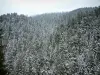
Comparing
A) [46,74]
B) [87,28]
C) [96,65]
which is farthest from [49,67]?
[87,28]

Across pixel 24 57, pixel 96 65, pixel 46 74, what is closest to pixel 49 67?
pixel 46 74

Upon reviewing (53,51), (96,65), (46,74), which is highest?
(53,51)

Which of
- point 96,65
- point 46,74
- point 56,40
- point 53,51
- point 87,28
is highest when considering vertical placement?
point 87,28

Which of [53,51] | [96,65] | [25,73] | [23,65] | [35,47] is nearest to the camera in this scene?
[96,65]

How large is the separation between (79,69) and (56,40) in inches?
1070

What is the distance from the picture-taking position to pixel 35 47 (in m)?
72.0

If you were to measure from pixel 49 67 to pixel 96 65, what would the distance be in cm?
1865

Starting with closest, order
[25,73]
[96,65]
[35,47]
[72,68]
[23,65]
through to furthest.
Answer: [96,65], [72,68], [25,73], [23,65], [35,47]

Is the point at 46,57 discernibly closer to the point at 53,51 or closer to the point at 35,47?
the point at 53,51

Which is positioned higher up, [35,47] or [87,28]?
[87,28]

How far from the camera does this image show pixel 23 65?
191ft

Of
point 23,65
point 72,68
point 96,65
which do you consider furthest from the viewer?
point 23,65

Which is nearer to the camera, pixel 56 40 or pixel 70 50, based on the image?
pixel 70 50

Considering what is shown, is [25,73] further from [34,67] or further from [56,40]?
[56,40]
